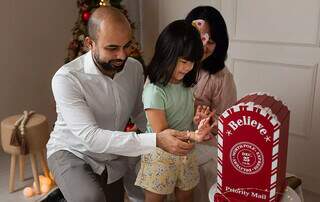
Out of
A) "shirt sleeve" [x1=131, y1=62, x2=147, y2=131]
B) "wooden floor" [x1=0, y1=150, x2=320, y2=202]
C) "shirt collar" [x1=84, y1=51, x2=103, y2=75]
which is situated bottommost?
"wooden floor" [x1=0, y1=150, x2=320, y2=202]

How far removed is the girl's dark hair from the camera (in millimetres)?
1199

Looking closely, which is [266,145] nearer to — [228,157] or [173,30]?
[228,157]

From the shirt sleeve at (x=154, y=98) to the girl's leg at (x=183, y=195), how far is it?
0.36 meters

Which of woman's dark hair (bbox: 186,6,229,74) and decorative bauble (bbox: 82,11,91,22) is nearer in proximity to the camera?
woman's dark hair (bbox: 186,6,229,74)

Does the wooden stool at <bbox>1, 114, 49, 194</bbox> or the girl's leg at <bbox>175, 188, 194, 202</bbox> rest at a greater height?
the girl's leg at <bbox>175, 188, 194, 202</bbox>

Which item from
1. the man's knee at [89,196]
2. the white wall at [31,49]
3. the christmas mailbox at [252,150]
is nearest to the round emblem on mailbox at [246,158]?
the christmas mailbox at [252,150]

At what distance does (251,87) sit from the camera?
241cm

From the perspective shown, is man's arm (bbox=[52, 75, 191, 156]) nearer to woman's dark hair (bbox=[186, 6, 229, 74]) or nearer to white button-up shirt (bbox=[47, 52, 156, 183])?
white button-up shirt (bbox=[47, 52, 156, 183])

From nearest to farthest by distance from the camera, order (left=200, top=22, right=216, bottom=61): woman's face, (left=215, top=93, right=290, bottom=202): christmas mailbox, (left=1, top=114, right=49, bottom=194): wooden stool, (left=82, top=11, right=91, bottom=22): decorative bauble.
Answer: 1. (left=215, top=93, right=290, bottom=202): christmas mailbox
2. (left=200, top=22, right=216, bottom=61): woman's face
3. (left=1, top=114, right=49, bottom=194): wooden stool
4. (left=82, top=11, right=91, bottom=22): decorative bauble

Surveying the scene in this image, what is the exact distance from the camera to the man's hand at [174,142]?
114 centimetres

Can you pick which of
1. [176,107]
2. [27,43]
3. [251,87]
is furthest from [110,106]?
[27,43]

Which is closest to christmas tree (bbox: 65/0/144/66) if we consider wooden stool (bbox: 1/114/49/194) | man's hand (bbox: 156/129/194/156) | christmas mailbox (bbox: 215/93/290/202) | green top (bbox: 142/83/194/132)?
wooden stool (bbox: 1/114/49/194)

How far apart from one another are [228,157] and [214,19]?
818mm

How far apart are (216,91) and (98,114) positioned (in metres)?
0.58
